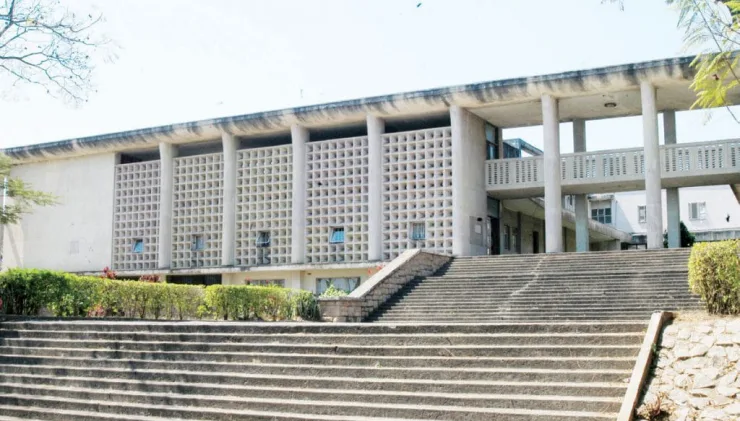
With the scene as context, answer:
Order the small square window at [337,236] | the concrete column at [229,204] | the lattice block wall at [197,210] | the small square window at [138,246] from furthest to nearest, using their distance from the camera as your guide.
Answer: the small square window at [138,246]
the lattice block wall at [197,210]
the concrete column at [229,204]
the small square window at [337,236]

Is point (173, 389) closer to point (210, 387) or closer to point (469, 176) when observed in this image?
point (210, 387)

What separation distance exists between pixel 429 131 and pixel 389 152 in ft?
4.22

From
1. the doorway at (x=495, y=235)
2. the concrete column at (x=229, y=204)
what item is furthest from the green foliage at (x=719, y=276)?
the concrete column at (x=229, y=204)

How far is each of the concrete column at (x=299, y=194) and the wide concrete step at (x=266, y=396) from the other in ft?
42.4

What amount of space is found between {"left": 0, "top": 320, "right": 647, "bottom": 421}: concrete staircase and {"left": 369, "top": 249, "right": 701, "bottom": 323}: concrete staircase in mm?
4653

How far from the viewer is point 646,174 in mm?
19781

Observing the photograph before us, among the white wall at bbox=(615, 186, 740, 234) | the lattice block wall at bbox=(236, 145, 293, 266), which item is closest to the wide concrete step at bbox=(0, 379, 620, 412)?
the lattice block wall at bbox=(236, 145, 293, 266)

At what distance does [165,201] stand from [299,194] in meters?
4.96

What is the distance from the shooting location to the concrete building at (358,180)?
20547 mm

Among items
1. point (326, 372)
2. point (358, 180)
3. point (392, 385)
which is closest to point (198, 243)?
point (358, 180)

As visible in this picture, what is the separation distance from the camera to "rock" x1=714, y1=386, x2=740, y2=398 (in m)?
6.62

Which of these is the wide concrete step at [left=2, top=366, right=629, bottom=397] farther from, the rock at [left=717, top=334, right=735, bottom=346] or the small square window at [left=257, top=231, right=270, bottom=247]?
the small square window at [left=257, top=231, right=270, bottom=247]

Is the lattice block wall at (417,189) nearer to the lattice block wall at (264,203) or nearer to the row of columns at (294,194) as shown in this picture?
the row of columns at (294,194)

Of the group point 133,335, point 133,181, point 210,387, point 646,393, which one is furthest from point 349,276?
point 646,393
